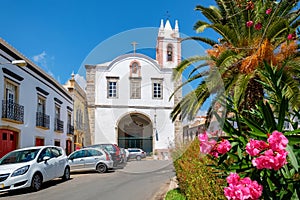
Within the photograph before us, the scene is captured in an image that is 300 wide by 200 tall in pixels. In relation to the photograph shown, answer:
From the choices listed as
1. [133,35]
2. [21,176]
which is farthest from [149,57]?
[21,176]

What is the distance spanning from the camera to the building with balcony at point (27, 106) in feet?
50.5

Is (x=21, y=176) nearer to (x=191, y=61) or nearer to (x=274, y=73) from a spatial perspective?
(x=191, y=61)

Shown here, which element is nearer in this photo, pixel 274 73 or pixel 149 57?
pixel 274 73

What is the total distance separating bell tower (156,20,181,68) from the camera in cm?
679

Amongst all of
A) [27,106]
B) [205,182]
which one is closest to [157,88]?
[205,182]

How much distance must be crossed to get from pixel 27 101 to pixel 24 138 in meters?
2.06

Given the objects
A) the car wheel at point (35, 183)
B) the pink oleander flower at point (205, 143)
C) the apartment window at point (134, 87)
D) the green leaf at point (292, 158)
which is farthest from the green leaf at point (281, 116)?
the car wheel at point (35, 183)

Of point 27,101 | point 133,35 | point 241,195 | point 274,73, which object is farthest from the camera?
point 27,101

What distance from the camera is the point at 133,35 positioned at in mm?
Result: 5613

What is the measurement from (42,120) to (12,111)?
4323 mm

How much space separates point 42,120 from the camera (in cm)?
2027

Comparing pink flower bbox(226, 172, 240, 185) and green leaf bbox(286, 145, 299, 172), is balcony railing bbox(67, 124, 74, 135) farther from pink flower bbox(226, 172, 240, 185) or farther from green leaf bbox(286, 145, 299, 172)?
green leaf bbox(286, 145, 299, 172)

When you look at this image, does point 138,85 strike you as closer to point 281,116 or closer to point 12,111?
point 281,116

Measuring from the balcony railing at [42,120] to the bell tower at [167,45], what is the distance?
43.4 ft
